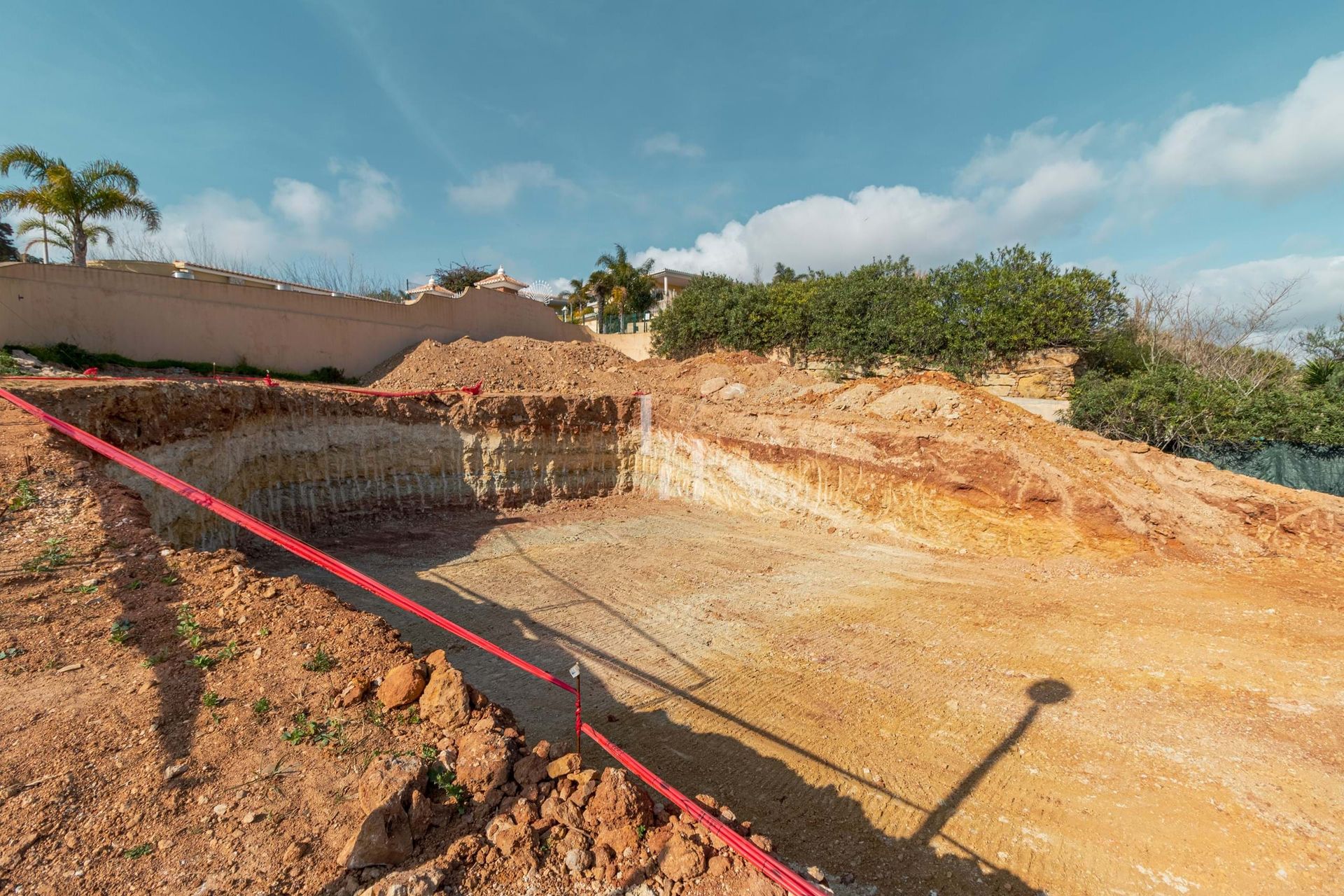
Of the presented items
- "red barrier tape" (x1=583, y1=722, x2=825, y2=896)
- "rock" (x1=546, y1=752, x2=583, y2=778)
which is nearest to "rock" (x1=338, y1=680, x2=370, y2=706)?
"rock" (x1=546, y1=752, x2=583, y2=778)

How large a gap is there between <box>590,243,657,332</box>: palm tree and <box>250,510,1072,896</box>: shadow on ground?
27928 mm

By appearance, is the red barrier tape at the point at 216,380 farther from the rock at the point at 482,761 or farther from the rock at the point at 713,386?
the rock at the point at 482,761

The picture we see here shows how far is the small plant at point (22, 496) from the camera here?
5.55 meters

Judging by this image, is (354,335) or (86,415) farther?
(354,335)

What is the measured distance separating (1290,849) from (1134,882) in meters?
1.44

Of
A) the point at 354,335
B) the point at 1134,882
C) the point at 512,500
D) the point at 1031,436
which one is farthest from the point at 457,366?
the point at 1134,882

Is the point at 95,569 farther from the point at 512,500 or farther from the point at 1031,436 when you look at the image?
A: the point at 1031,436

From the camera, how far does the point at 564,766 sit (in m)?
3.29

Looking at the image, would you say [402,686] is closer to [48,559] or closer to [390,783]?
[390,783]

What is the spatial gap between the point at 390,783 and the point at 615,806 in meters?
1.21

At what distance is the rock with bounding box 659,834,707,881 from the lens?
2898 millimetres

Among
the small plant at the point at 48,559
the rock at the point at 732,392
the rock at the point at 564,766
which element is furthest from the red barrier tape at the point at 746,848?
the rock at the point at 732,392

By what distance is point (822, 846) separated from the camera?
4.27 m

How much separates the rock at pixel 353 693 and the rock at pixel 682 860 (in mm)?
2240
